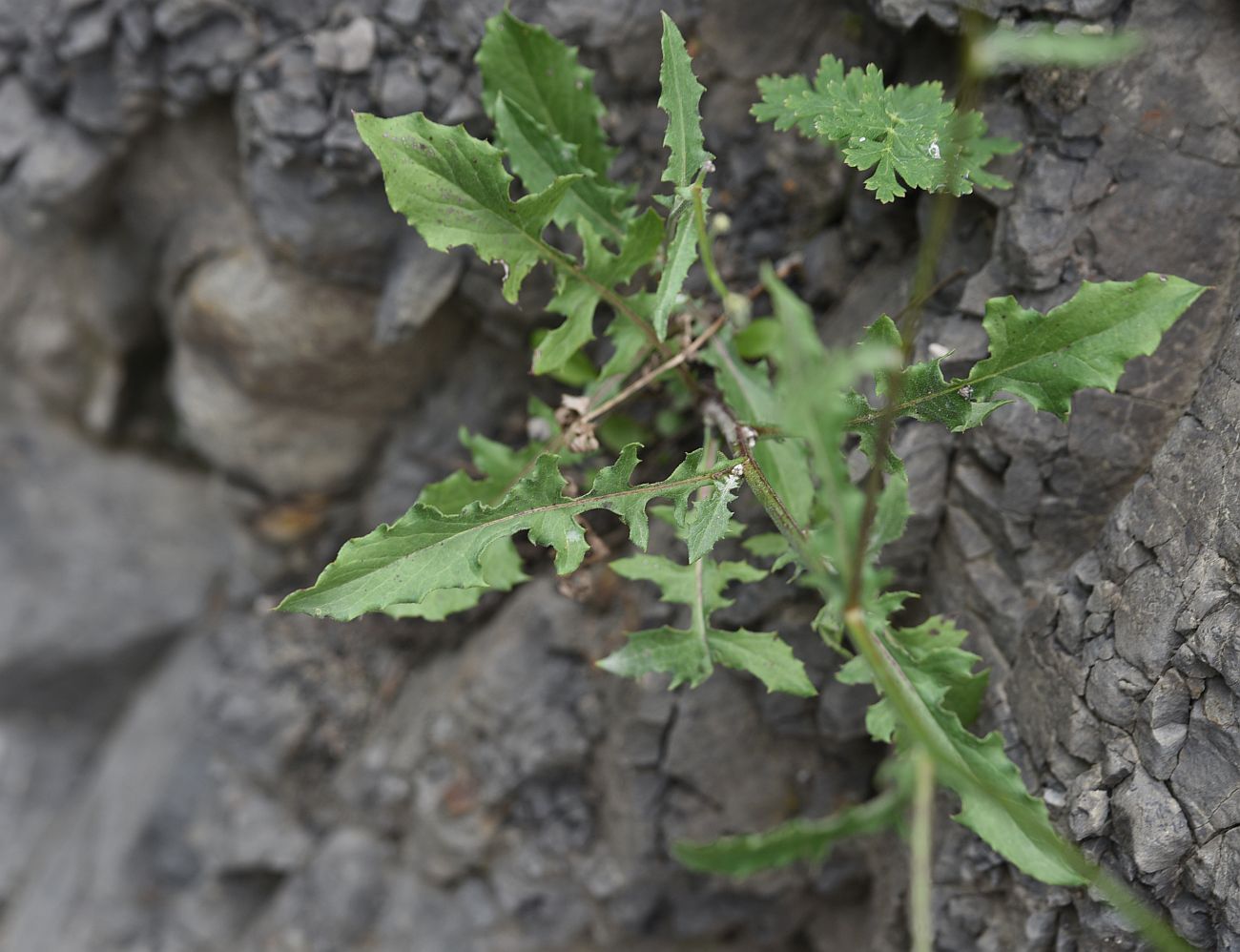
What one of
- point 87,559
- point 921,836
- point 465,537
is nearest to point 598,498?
point 465,537

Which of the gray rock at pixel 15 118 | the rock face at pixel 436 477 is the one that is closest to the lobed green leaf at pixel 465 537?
the rock face at pixel 436 477

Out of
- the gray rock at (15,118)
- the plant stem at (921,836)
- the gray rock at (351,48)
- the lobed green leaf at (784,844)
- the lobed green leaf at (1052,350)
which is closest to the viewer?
the plant stem at (921,836)

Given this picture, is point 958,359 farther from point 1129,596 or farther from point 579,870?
point 579,870

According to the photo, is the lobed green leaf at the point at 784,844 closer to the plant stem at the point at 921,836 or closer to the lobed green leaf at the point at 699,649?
the plant stem at the point at 921,836

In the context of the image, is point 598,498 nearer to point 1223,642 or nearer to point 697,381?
point 697,381

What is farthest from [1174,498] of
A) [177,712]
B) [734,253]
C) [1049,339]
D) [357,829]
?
[177,712]

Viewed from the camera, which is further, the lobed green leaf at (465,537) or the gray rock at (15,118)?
the gray rock at (15,118)
